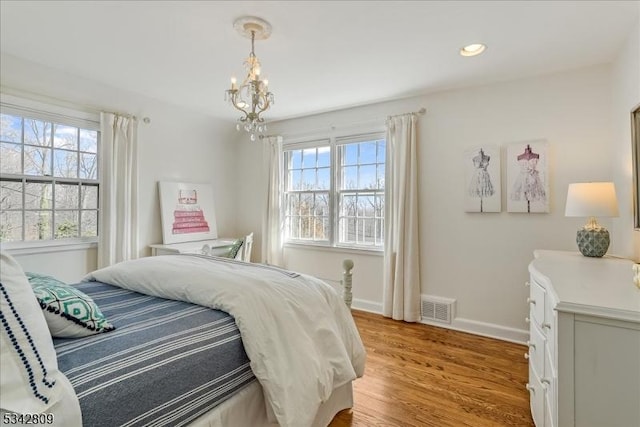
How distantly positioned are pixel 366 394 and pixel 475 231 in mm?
1941

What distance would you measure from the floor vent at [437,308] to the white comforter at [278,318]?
70.4 inches

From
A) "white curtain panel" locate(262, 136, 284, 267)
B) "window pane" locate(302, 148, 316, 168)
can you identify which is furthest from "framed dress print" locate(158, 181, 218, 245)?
"window pane" locate(302, 148, 316, 168)

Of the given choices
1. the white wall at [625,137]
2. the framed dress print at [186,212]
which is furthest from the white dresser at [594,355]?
the framed dress print at [186,212]

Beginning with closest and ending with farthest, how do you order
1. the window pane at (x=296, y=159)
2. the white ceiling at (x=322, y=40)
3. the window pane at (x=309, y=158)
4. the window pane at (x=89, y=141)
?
the white ceiling at (x=322, y=40) → the window pane at (x=89, y=141) → the window pane at (x=309, y=158) → the window pane at (x=296, y=159)

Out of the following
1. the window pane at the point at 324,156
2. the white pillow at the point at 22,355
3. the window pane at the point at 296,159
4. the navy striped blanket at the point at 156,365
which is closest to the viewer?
the white pillow at the point at 22,355

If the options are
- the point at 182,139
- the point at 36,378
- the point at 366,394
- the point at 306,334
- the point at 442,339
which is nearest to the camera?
the point at 36,378

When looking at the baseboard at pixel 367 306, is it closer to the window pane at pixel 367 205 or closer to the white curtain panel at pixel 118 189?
the window pane at pixel 367 205

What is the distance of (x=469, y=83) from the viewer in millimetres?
3082

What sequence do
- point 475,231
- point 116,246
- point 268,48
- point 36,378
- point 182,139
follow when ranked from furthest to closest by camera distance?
point 182,139
point 116,246
point 475,231
point 268,48
point 36,378

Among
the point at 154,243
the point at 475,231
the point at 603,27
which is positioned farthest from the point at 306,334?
the point at 154,243

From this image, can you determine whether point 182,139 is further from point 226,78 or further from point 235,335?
point 235,335

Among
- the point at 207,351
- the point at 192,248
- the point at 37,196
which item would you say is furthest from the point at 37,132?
the point at 207,351

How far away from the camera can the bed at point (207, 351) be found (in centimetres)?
94

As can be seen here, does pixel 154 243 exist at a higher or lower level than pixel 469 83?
lower
